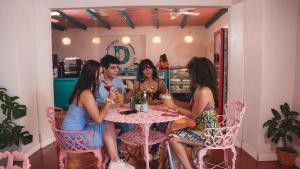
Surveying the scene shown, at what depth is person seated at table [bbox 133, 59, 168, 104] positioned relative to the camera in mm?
3301

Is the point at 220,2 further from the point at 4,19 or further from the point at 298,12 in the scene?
the point at 4,19

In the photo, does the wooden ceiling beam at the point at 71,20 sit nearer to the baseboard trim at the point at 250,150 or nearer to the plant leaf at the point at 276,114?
the baseboard trim at the point at 250,150

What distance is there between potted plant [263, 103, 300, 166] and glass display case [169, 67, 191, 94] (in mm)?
4909

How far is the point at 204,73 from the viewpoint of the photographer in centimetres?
238

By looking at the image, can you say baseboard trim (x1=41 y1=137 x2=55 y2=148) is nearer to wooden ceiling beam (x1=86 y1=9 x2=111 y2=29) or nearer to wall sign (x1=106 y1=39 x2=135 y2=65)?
wooden ceiling beam (x1=86 y1=9 x2=111 y2=29)

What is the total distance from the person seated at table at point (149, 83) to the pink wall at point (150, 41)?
18.4 feet

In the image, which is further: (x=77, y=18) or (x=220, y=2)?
(x=77, y=18)

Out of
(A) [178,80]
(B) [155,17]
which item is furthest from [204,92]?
(A) [178,80]

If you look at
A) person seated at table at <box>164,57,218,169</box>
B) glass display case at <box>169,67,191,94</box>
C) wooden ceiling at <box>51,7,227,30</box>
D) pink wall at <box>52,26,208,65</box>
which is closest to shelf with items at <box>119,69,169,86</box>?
glass display case at <box>169,67,191,94</box>

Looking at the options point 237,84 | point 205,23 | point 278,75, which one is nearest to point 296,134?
point 278,75

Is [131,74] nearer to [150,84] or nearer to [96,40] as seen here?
[96,40]

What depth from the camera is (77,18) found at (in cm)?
737

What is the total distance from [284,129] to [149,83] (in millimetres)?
1821

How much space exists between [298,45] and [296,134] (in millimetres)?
1129
